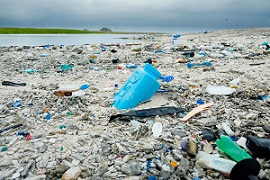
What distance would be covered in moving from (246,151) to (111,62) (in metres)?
5.50

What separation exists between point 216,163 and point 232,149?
0.24 meters

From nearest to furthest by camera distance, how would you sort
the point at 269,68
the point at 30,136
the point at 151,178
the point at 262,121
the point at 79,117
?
the point at 151,178
the point at 30,136
the point at 262,121
the point at 79,117
the point at 269,68

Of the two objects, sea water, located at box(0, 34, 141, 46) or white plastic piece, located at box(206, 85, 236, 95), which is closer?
white plastic piece, located at box(206, 85, 236, 95)

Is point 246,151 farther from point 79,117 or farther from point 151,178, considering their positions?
point 79,117

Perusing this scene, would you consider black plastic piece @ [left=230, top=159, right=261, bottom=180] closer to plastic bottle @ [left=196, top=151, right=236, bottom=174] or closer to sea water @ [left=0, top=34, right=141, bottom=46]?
plastic bottle @ [left=196, top=151, right=236, bottom=174]

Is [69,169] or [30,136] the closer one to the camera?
[69,169]

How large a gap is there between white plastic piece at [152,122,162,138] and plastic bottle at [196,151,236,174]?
51cm

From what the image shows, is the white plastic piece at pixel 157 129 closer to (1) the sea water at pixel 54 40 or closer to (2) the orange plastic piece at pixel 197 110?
(2) the orange plastic piece at pixel 197 110

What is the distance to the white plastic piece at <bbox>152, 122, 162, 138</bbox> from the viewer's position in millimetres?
2137

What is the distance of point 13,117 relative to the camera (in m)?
2.63

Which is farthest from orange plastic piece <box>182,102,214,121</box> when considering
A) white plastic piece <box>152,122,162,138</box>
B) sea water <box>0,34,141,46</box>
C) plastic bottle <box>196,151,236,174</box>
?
sea water <box>0,34,141,46</box>

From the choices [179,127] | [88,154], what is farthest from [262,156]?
[88,154]

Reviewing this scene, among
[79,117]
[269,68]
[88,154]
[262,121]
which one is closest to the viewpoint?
[88,154]

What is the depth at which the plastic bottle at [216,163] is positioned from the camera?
161cm
